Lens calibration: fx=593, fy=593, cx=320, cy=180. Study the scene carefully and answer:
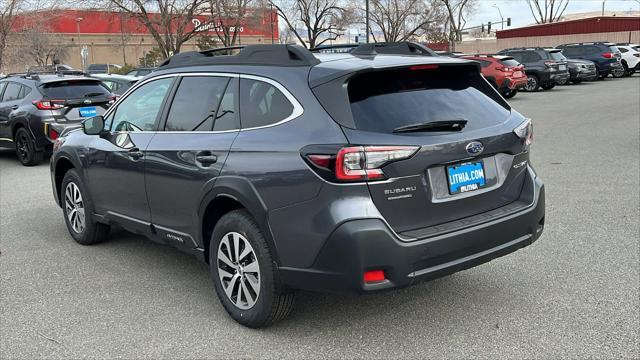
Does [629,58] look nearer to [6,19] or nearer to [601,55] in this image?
[601,55]

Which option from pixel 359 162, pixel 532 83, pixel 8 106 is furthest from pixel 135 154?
pixel 532 83

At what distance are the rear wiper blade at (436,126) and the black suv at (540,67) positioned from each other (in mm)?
22979

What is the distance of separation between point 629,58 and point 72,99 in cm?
3058

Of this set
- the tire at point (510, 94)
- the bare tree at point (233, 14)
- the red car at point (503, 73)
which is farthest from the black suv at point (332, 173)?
the bare tree at point (233, 14)

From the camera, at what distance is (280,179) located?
336 centimetres

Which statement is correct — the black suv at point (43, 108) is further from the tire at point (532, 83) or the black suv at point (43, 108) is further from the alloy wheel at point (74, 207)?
the tire at point (532, 83)

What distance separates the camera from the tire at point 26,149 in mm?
10672

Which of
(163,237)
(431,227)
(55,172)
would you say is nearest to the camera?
(431,227)

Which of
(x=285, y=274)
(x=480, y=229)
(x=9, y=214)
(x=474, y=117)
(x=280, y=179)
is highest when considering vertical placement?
(x=474, y=117)

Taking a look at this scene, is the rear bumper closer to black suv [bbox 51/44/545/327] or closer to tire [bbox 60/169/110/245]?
black suv [bbox 51/44/545/327]

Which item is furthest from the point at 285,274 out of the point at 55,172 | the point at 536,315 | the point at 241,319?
the point at 55,172

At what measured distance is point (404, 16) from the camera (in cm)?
6281

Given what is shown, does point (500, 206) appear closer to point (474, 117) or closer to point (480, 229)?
point (480, 229)

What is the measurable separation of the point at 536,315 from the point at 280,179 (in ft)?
6.30
